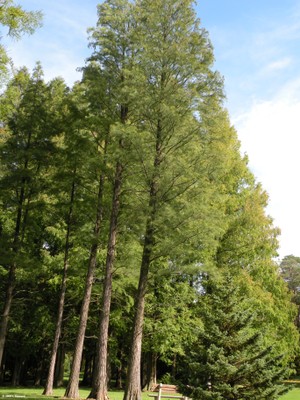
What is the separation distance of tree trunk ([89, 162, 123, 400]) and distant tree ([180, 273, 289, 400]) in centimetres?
267

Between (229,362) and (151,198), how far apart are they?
4.93 meters

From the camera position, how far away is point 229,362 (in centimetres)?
1064

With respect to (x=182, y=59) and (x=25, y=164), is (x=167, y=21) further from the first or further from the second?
(x=25, y=164)

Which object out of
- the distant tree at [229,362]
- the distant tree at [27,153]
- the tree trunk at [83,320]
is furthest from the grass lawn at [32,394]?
the distant tree at [229,362]

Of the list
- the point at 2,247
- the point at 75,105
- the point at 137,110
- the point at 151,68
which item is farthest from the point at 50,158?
the point at 151,68

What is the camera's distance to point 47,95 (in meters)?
16.9

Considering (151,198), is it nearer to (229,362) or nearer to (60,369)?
(229,362)

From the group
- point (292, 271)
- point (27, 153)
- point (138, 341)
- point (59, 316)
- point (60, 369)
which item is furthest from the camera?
point (292, 271)

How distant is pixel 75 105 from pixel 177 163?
571cm

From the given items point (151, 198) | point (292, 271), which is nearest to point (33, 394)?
point (151, 198)

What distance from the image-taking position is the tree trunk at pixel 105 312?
40.9 feet

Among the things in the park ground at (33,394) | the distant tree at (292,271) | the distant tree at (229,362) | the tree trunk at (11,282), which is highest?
the distant tree at (292,271)

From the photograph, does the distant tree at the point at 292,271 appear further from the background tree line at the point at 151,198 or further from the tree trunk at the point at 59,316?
the tree trunk at the point at 59,316

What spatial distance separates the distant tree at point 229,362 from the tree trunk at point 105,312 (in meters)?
2.67
